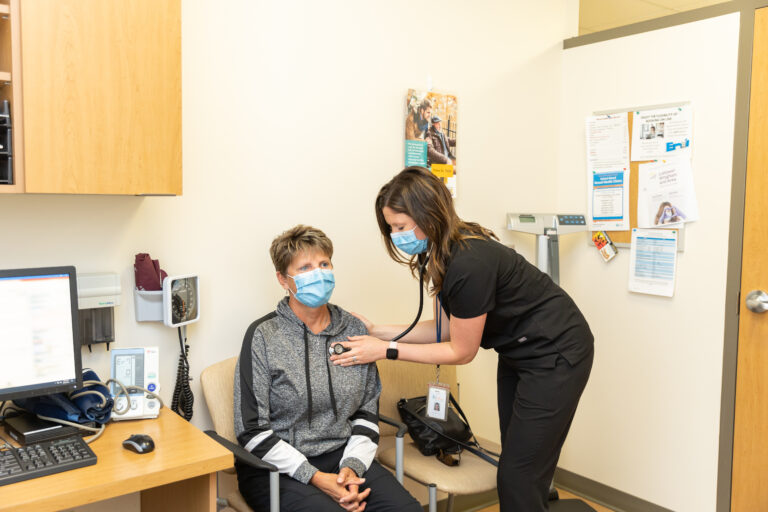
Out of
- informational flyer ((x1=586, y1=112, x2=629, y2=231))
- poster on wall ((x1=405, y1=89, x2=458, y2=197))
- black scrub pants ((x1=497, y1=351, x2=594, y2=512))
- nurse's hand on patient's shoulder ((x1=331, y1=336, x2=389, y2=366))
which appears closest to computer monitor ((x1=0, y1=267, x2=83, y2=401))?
nurse's hand on patient's shoulder ((x1=331, y1=336, x2=389, y2=366))

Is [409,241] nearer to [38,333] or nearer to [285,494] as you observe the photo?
[285,494]

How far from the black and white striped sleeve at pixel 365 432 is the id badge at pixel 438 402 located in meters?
0.26

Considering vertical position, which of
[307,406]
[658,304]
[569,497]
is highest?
[658,304]

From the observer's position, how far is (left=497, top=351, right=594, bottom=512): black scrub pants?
2154 mm

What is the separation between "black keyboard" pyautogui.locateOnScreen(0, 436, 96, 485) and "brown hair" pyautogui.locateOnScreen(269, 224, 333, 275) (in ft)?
2.51

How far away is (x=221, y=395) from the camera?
226cm

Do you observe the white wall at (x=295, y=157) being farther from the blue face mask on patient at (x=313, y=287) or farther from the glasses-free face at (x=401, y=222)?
the glasses-free face at (x=401, y=222)

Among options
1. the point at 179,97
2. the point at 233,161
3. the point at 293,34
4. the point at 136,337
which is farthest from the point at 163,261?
the point at 293,34

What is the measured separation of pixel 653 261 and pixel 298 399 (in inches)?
71.0

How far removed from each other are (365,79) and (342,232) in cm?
62

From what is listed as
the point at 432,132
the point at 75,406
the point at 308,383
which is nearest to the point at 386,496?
the point at 308,383

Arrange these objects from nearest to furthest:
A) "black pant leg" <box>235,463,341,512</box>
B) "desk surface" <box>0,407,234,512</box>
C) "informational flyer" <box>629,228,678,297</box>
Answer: "desk surface" <box>0,407,234,512</box> < "black pant leg" <box>235,463,341,512</box> < "informational flyer" <box>629,228,678,297</box>

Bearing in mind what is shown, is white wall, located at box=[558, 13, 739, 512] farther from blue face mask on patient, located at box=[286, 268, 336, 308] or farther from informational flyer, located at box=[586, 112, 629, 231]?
blue face mask on patient, located at box=[286, 268, 336, 308]

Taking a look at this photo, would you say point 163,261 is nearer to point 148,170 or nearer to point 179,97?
point 148,170
